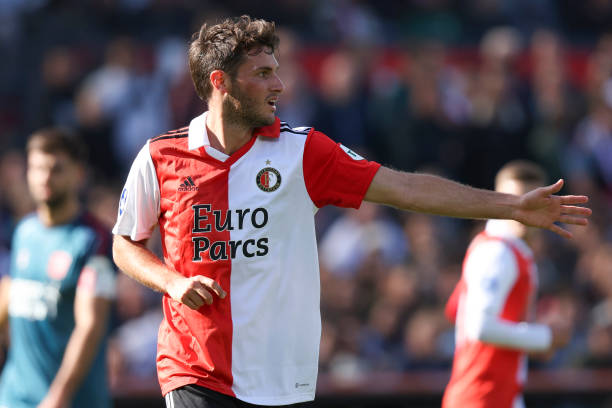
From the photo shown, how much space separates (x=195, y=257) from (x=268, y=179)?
54cm

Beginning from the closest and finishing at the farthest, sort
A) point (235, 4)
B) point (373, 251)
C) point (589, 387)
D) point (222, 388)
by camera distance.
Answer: point (222, 388)
point (589, 387)
point (373, 251)
point (235, 4)

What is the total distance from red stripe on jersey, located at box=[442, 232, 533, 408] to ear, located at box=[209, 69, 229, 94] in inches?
97.2

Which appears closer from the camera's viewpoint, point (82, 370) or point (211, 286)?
point (211, 286)

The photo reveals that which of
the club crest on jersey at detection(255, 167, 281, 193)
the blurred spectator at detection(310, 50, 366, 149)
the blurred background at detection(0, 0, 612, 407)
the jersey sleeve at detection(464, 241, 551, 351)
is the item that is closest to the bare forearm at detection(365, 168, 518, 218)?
the club crest on jersey at detection(255, 167, 281, 193)

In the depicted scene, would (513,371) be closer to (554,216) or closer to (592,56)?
(554,216)

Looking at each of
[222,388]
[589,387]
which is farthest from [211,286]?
[589,387]

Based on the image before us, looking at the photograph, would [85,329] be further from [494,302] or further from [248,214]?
[494,302]

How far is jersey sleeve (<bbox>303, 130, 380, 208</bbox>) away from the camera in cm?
495

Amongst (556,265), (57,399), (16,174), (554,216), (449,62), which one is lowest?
(57,399)

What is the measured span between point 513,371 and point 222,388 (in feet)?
8.53

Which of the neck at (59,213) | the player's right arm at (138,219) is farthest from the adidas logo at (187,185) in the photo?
the neck at (59,213)

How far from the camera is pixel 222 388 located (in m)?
4.84

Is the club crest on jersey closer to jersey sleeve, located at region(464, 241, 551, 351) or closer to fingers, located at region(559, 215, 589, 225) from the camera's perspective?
fingers, located at region(559, 215, 589, 225)

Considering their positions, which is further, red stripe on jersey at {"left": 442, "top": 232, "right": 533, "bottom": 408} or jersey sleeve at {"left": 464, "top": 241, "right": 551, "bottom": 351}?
red stripe on jersey at {"left": 442, "top": 232, "right": 533, "bottom": 408}
